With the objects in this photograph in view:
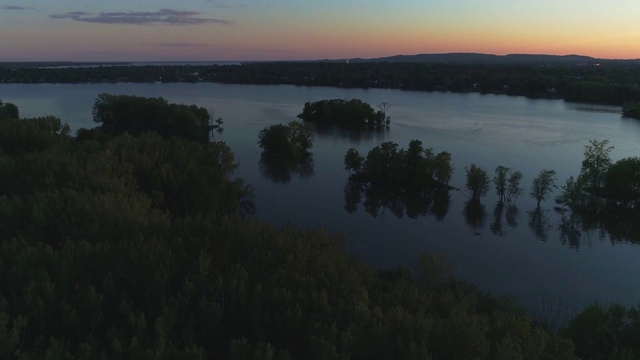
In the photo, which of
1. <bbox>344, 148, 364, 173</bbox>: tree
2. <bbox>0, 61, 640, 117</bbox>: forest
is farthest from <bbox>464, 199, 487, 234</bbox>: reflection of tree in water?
<bbox>0, 61, 640, 117</bbox>: forest

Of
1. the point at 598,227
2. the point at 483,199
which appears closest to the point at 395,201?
the point at 483,199

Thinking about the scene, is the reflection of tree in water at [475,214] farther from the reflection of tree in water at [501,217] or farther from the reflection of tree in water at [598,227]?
the reflection of tree in water at [598,227]

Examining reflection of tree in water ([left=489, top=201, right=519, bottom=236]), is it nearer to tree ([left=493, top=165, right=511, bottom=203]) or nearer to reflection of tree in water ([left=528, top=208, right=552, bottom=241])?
tree ([left=493, top=165, right=511, bottom=203])

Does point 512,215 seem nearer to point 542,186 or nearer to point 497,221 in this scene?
point 497,221

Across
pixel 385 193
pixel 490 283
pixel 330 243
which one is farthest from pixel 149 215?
pixel 385 193

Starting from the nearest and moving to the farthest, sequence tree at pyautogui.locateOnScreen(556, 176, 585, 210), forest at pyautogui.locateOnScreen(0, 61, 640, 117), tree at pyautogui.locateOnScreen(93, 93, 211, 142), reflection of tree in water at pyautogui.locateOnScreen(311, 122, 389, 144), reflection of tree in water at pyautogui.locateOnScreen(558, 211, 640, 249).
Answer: reflection of tree in water at pyautogui.locateOnScreen(558, 211, 640, 249) → tree at pyautogui.locateOnScreen(556, 176, 585, 210) → tree at pyautogui.locateOnScreen(93, 93, 211, 142) → reflection of tree in water at pyautogui.locateOnScreen(311, 122, 389, 144) → forest at pyautogui.locateOnScreen(0, 61, 640, 117)
